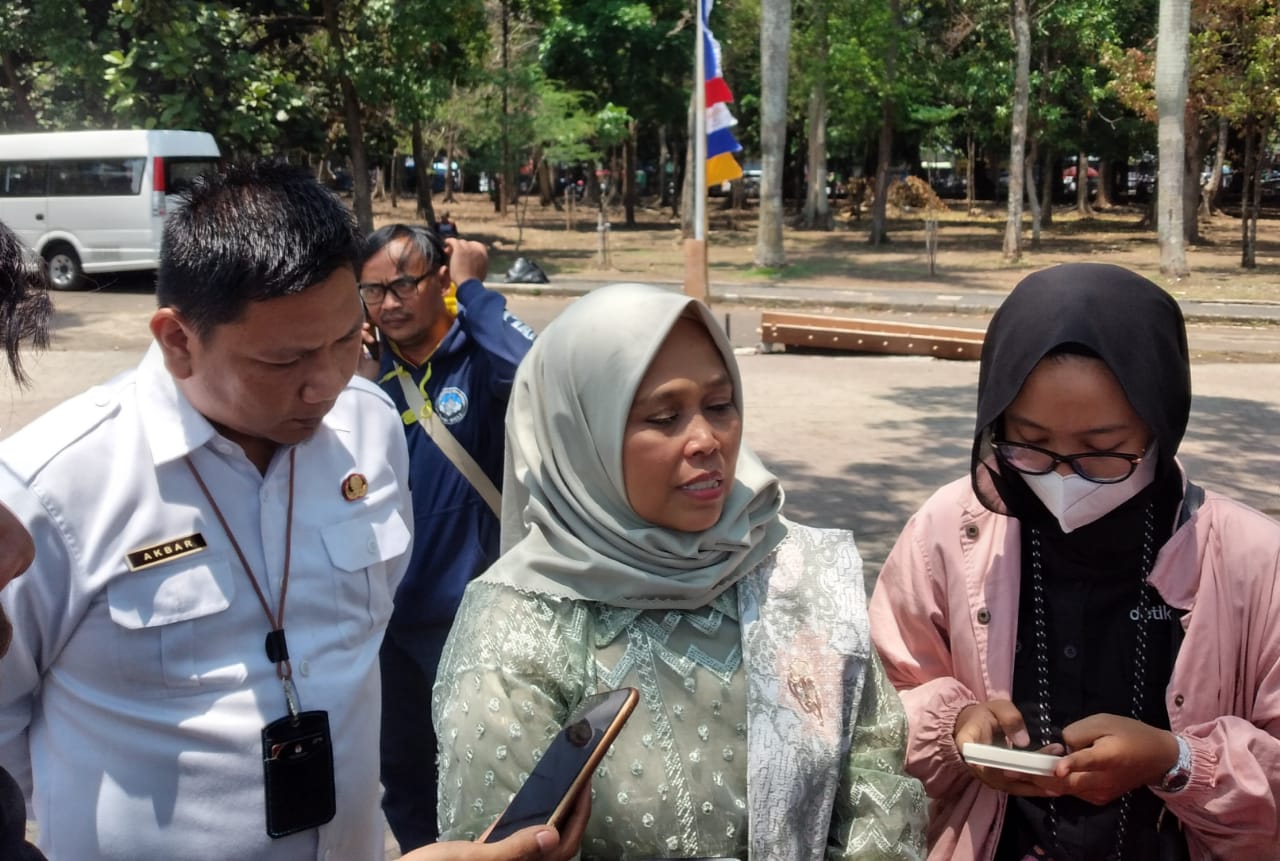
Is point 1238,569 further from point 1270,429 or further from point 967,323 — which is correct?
point 967,323

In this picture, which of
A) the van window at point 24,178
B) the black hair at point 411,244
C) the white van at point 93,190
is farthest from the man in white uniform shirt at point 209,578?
the van window at point 24,178

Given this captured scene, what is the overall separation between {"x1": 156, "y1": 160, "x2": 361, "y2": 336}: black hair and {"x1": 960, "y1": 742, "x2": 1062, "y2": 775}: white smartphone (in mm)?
1182

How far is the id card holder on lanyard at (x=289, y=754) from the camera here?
1821mm

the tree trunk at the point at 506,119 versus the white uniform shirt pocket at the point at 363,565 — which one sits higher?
the tree trunk at the point at 506,119

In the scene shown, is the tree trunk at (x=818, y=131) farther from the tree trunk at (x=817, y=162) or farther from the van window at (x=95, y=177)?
the van window at (x=95, y=177)

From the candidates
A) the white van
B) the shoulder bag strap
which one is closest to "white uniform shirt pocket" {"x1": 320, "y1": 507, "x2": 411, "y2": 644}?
the shoulder bag strap

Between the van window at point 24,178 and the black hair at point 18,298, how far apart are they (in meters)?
18.5

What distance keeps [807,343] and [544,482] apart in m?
10.4

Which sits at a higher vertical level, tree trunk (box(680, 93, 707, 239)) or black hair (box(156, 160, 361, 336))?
tree trunk (box(680, 93, 707, 239))

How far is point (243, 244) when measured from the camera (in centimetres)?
185

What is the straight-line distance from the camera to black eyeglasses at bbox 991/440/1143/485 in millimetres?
1896

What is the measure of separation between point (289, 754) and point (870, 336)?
409 inches

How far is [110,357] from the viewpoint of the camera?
12.0m

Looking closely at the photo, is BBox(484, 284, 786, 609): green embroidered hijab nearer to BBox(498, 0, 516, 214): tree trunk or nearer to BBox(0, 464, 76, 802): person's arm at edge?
BBox(0, 464, 76, 802): person's arm at edge
